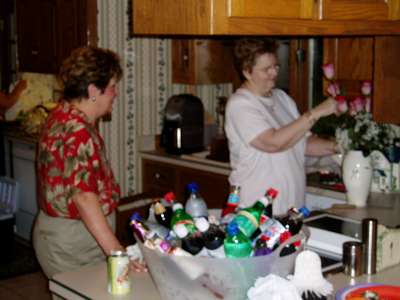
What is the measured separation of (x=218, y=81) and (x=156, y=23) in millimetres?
3063

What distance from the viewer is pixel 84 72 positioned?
2.59m

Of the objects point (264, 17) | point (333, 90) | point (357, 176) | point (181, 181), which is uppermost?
point (264, 17)

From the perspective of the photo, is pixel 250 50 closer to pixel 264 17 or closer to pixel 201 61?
pixel 264 17

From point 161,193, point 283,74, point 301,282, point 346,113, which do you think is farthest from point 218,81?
point 301,282

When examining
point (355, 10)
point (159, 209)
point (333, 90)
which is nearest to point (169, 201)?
point (159, 209)

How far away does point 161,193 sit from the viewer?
4.67m

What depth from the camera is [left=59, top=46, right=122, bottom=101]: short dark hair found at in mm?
2592

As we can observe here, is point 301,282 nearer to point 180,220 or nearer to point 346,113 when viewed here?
point 180,220

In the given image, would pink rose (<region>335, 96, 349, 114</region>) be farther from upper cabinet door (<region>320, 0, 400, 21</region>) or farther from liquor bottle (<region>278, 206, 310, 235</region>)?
liquor bottle (<region>278, 206, 310, 235</region>)

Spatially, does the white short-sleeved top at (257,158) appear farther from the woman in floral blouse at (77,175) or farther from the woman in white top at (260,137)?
the woman in floral blouse at (77,175)

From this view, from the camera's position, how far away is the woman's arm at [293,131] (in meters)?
2.78

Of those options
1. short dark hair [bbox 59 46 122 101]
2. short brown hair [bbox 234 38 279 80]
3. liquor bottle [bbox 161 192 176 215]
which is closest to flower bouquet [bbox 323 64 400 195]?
short brown hair [bbox 234 38 279 80]

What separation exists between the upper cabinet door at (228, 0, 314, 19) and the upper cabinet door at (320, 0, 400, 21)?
91 mm

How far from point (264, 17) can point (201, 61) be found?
299 centimetres
